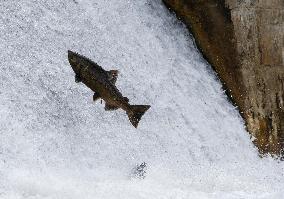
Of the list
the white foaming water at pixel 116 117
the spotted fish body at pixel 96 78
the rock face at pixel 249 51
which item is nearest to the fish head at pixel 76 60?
the spotted fish body at pixel 96 78

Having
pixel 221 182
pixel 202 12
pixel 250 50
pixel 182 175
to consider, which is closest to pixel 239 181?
pixel 221 182

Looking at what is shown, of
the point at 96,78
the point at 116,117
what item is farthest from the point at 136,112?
the point at 116,117

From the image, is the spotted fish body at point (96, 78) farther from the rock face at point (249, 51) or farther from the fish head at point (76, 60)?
the rock face at point (249, 51)

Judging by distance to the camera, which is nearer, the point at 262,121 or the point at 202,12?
the point at 202,12

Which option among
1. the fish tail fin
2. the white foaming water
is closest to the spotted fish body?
the fish tail fin

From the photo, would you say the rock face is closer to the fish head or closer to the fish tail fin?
the fish tail fin

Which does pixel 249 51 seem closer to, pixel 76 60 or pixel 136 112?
pixel 136 112

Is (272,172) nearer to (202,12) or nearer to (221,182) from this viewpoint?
(221,182)
